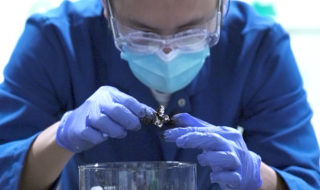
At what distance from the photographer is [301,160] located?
1.11 m

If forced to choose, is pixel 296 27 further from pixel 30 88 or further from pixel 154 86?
pixel 30 88

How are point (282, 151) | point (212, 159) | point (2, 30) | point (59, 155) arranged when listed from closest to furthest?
point (212, 159) → point (59, 155) → point (282, 151) → point (2, 30)

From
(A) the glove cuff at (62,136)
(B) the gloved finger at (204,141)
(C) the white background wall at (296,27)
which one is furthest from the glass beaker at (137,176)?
(C) the white background wall at (296,27)

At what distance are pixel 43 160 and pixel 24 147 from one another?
1.7 inches

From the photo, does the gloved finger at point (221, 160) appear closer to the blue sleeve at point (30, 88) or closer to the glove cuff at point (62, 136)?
the glove cuff at point (62, 136)

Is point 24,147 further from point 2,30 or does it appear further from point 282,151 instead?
point 2,30

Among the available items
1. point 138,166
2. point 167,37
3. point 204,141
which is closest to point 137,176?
point 138,166

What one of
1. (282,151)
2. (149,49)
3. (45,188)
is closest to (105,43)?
(149,49)

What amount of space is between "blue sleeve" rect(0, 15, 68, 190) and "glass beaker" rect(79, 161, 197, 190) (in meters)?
0.38

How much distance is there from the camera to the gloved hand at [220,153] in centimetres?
86

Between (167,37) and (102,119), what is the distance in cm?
21

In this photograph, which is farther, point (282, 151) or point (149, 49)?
point (282, 151)

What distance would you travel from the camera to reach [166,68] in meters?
1.03

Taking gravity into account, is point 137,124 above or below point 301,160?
above
